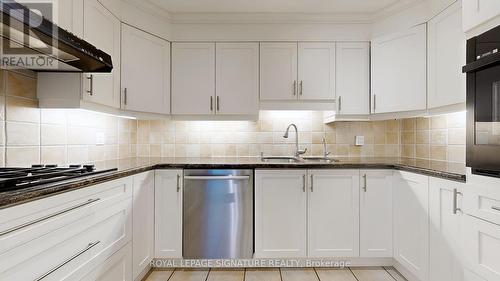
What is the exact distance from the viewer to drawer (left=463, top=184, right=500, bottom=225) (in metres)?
1.30

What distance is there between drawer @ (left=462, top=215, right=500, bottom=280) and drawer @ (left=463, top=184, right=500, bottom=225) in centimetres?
3

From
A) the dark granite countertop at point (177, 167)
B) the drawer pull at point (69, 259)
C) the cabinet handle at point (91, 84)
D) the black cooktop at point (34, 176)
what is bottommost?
the drawer pull at point (69, 259)

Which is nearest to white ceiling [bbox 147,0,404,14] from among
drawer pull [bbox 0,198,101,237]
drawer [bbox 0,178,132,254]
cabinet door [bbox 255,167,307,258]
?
cabinet door [bbox 255,167,307,258]

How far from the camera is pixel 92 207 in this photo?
152 centimetres

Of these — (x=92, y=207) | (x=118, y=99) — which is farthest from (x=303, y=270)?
(x=118, y=99)

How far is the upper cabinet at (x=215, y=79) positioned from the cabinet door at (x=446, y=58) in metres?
1.50

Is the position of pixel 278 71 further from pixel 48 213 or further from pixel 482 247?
pixel 48 213

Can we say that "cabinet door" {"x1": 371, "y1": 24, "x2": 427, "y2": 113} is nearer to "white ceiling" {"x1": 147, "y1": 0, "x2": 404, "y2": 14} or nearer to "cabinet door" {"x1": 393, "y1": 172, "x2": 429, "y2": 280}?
"white ceiling" {"x1": 147, "y1": 0, "x2": 404, "y2": 14}

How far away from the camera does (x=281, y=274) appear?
2.47 meters

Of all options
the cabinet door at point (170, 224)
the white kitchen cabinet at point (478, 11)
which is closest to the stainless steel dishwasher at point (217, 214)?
the cabinet door at point (170, 224)

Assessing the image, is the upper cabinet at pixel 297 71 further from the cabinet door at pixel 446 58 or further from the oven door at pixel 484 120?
the oven door at pixel 484 120

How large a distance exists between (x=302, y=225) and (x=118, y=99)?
189 cm

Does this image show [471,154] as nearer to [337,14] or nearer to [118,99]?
[337,14]

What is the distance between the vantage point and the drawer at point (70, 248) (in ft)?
3.34
